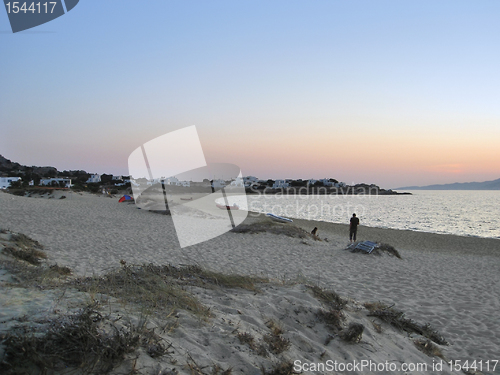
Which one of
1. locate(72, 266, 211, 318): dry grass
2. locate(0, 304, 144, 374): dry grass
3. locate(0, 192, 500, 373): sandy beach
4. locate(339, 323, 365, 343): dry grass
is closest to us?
locate(0, 304, 144, 374): dry grass

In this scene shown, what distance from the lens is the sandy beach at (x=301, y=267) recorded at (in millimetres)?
5062

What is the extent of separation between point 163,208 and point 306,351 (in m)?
22.9

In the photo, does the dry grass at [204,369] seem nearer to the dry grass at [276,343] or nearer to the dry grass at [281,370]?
the dry grass at [281,370]

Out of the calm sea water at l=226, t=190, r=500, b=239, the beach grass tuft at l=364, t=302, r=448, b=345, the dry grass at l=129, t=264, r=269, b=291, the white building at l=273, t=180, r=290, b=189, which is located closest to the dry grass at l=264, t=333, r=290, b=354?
the dry grass at l=129, t=264, r=269, b=291

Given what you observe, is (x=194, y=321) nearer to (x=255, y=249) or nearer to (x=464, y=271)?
(x=255, y=249)

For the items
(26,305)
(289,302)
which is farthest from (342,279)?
(26,305)

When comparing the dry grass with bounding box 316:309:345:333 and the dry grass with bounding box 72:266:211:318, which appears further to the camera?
the dry grass with bounding box 316:309:345:333

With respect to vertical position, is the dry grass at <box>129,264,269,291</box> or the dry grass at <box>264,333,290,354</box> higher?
the dry grass at <box>129,264,269,291</box>

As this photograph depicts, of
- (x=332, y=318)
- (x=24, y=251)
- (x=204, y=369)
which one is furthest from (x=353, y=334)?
(x=24, y=251)

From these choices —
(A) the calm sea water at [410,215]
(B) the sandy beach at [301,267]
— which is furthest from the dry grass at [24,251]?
(A) the calm sea water at [410,215]

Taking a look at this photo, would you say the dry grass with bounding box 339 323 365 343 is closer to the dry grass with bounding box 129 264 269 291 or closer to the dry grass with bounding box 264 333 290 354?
the dry grass with bounding box 264 333 290 354

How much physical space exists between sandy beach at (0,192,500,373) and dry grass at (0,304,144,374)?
769 mm

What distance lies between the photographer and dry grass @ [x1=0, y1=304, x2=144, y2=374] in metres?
2.27

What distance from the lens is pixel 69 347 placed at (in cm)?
245
